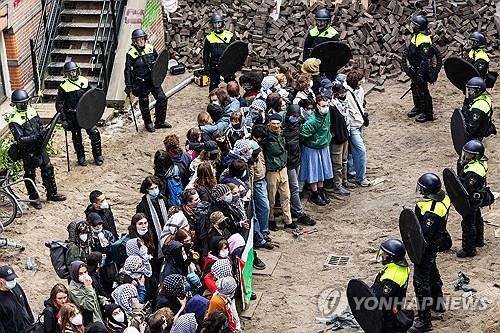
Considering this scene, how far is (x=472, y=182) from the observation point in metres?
14.0

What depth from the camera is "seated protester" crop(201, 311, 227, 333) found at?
1112 cm

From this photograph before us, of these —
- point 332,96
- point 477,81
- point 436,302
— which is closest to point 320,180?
point 332,96

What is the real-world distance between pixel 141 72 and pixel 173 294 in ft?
24.4

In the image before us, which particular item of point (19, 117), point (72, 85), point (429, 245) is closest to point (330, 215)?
point (429, 245)

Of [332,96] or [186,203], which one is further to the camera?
[332,96]

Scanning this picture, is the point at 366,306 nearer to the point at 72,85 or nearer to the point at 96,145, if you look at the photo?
the point at 72,85

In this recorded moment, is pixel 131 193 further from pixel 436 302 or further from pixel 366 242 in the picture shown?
pixel 436 302

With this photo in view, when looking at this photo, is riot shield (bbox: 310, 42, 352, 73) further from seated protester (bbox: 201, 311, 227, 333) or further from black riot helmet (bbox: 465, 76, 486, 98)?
seated protester (bbox: 201, 311, 227, 333)

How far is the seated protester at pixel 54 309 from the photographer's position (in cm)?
1145

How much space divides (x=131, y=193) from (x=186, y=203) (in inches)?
151

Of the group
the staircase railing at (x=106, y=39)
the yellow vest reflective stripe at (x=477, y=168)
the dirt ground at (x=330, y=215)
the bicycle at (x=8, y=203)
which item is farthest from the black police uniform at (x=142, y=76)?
the yellow vest reflective stripe at (x=477, y=168)

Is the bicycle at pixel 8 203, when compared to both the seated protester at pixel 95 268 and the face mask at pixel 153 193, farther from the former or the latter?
the seated protester at pixel 95 268

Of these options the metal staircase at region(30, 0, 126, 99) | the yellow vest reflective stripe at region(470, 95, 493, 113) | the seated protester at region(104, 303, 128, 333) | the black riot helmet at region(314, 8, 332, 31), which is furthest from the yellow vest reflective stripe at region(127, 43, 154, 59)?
the seated protester at region(104, 303, 128, 333)

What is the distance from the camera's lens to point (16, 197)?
16516 mm
